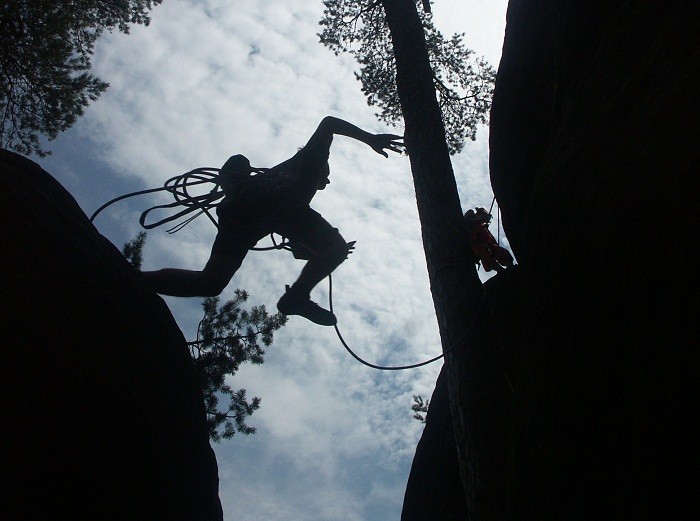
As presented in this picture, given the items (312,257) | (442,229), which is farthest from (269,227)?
(442,229)

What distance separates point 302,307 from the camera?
14.4ft

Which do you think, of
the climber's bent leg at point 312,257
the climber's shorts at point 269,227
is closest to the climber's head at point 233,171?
the climber's shorts at point 269,227

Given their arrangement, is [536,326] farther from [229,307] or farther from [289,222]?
[229,307]

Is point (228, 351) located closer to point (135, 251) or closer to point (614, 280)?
point (135, 251)

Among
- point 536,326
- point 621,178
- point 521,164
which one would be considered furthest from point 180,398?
point 521,164

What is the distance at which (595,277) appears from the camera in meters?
2.21

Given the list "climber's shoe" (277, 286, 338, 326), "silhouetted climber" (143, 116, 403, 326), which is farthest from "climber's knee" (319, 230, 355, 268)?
"climber's shoe" (277, 286, 338, 326)

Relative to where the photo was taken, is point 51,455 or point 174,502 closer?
point 51,455

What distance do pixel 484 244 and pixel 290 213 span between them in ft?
12.5

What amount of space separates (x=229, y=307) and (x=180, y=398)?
6.62 metres

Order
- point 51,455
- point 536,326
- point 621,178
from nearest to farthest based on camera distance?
point 621,178 < point 51,455 < point 536,326

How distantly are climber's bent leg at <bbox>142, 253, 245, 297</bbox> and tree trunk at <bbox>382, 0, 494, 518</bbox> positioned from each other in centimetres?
156

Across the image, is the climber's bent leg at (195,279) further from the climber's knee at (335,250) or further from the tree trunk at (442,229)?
the tree trunk at (442,229)

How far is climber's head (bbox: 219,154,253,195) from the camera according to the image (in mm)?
4336
